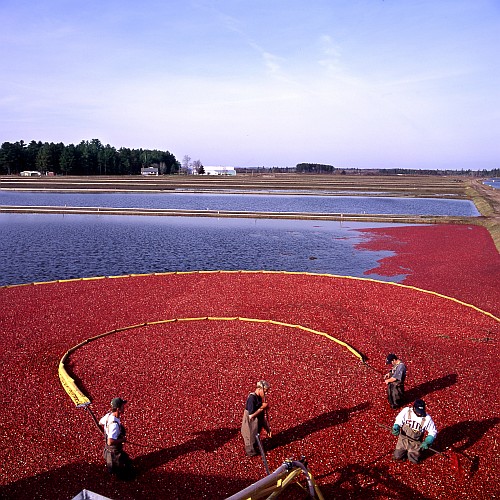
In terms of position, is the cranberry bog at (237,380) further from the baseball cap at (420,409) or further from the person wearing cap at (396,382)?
the baseball cap at (420,409)

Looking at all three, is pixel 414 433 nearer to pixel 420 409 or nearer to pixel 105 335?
pixel 420 409

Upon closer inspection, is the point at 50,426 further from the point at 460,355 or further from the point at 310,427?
the point at 460,355

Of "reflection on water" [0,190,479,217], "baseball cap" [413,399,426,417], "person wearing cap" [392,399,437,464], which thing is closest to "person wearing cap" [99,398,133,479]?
"person wearing cap" [392,399,437,464]

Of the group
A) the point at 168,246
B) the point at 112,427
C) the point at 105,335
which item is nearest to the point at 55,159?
the point at 168,246

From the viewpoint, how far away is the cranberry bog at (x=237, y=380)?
10.3 metres

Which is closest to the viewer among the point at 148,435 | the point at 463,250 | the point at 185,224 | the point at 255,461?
the point at 255,461

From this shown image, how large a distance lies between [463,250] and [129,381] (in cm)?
3565

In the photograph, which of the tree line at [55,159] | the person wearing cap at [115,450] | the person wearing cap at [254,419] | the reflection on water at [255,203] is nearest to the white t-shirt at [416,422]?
the person wearing cap at [254,419]

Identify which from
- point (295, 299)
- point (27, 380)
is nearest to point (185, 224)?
point (295, 299)

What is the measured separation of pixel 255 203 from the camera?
93375 mm

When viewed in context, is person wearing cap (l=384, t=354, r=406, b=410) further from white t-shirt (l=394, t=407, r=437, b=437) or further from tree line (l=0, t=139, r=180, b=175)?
tree line (l=0, t=139, r=180, b=175)

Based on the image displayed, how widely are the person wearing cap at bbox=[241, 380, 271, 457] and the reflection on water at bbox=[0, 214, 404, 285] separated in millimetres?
23120

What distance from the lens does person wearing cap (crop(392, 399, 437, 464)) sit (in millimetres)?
10633

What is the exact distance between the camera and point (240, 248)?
4325cm
